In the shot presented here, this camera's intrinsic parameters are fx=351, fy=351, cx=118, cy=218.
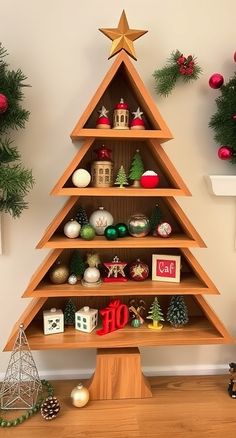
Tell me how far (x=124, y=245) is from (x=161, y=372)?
56 cm

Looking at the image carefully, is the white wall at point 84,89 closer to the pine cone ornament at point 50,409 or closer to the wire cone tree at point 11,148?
the wire cone tree at point 11,148

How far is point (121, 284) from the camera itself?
1.02m

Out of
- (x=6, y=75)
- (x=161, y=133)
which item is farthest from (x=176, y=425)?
(x=6, y=75)

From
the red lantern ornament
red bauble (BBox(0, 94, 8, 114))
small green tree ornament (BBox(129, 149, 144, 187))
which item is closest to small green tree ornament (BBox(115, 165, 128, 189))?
small green tree ornament (BBox(129, 149, 144, 187))

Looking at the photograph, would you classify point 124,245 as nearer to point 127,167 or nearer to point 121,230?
point 121,230

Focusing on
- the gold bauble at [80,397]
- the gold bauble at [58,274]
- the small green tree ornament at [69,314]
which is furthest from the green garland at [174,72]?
the gold bauble at [80,397]

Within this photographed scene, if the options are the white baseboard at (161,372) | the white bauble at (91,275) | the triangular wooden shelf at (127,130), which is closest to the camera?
the triangular wooden shelf at (127,130)

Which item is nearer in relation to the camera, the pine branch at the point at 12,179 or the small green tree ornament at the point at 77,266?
the pine branch at the point at 12,179

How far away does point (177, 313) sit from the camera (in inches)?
41.9

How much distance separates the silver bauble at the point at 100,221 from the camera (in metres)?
1.03

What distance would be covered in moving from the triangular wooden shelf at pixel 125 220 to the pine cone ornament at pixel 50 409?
44 cm

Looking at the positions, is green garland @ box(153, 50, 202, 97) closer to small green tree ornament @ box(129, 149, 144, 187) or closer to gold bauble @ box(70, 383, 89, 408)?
small green tree ornament @ box(129, 149, 144, 187)

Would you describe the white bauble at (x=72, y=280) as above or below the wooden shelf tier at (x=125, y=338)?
above

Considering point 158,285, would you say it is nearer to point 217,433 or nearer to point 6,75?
point 217,433
